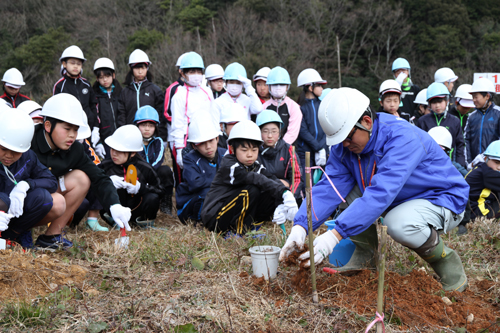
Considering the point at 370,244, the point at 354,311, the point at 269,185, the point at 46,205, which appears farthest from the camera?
the point at 269,185

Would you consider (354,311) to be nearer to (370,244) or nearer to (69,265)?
(370,244)

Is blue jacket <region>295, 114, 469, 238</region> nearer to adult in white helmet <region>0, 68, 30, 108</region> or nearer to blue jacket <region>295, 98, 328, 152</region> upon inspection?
blue jacket <region>295, 98, 328, 152</region>

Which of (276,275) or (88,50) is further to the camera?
(88,50)

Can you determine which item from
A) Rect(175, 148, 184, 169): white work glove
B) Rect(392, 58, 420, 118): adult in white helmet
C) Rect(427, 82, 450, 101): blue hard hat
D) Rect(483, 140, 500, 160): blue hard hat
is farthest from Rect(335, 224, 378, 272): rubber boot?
Rect(392, 58, 420, 118): adult in white helmet

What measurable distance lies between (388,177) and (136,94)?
449cm

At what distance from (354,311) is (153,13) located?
86.8 ft

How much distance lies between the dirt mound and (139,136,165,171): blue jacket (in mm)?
2541

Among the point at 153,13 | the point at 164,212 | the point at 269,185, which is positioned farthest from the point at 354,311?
the point at 153,13

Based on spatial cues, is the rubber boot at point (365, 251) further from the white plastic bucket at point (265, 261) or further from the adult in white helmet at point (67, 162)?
the adult in white helmet at point (67, 162)

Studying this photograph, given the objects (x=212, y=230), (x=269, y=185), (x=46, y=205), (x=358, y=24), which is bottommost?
(x=358, y=24)

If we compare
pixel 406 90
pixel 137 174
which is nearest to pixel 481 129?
pixel 406 90

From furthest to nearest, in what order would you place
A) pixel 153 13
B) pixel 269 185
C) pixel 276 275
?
pixel 153 13, pixel 269 185, pixel 276 275

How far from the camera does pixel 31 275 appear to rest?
9.74 ft

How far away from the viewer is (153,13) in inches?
1040
